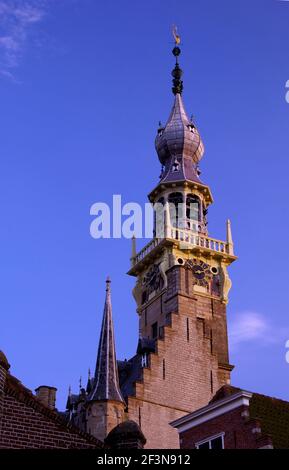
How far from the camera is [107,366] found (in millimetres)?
34812

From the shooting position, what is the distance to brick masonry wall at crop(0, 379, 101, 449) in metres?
16.1

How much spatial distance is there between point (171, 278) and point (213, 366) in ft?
A: 15.9

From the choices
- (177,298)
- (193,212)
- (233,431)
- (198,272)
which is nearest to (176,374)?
(177,298)

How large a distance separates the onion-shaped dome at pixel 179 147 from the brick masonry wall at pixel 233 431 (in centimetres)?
2901

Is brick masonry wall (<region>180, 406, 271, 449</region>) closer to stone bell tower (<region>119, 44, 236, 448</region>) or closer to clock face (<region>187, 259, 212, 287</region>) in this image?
stone bell tower (<region>119, 44, 236, 448</region>)

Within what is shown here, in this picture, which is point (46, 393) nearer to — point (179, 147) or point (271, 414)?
point (271, 414)

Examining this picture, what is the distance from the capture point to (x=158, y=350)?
38.1m

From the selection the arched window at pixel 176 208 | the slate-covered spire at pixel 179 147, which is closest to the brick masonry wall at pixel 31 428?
the arched window at pixel 176 208

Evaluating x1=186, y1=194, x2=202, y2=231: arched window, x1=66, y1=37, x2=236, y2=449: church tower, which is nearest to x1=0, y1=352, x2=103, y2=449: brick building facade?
x1=66, y1=37, x2=236, y2=449: church tower

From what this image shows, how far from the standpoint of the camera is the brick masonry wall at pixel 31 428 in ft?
52.8

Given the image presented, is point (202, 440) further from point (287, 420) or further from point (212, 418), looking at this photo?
point (287, 420)

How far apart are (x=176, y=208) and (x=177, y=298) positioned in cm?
1217

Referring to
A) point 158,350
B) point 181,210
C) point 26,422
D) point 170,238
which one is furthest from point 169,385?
point 26,422

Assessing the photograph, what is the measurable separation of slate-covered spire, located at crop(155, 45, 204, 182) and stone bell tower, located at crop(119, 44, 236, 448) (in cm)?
6
